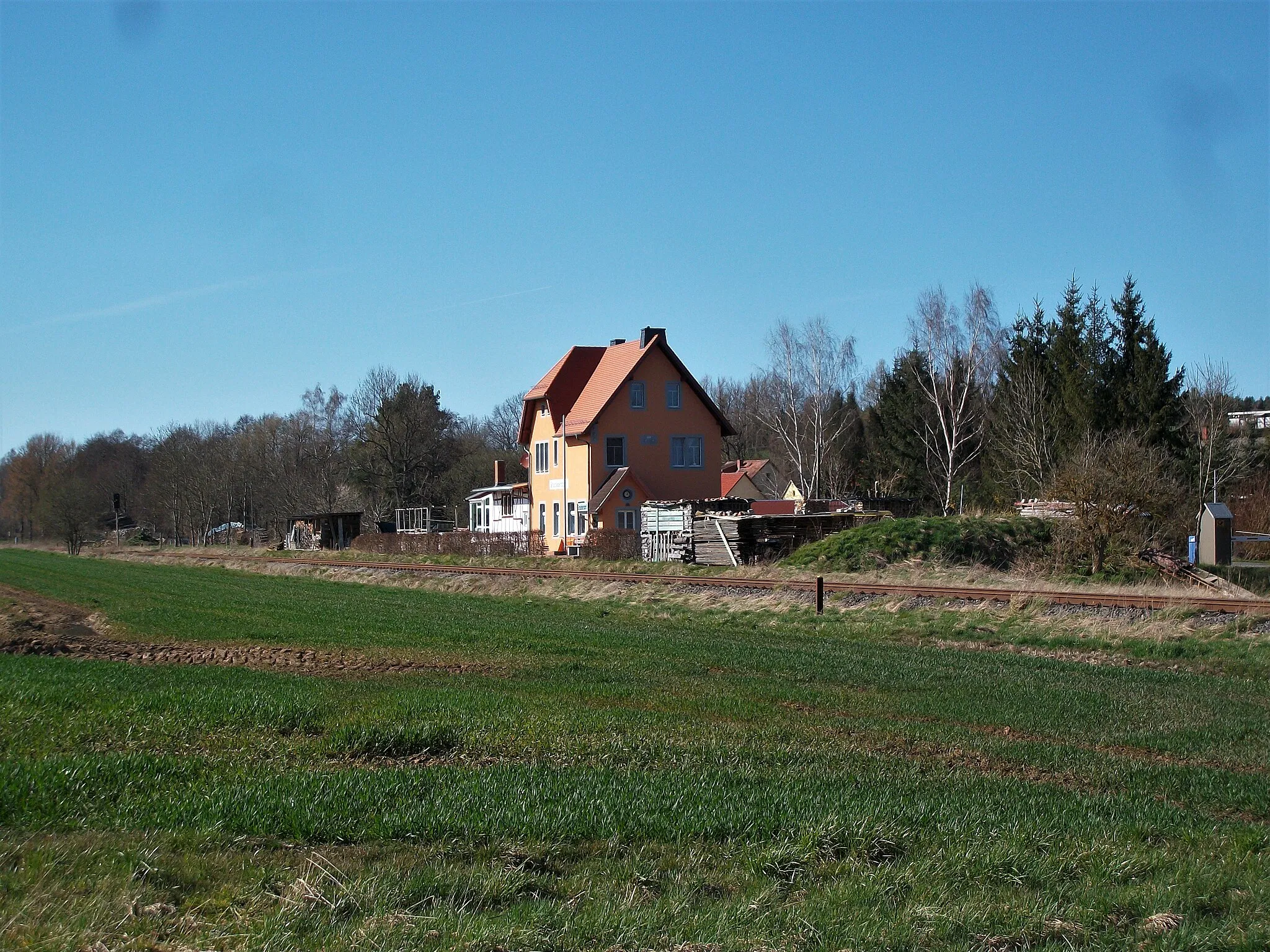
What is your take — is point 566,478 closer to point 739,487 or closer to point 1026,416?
point 739,487

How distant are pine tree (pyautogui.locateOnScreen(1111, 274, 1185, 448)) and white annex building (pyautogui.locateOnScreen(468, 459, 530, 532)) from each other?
3319 cm

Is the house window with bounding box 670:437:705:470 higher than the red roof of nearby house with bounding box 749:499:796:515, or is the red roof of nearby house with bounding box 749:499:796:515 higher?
the house window with bounding box 670:437:705:470

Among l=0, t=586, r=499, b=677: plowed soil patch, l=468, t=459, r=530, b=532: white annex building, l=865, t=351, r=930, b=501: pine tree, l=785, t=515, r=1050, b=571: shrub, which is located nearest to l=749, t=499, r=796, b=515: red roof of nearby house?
l=785, t=515, r=1050, b=571: shrub

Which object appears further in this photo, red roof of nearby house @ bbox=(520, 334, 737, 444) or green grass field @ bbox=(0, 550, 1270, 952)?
red roof of nearby house @ bbox=(520, 334, 737, 444)

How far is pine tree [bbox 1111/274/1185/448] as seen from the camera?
54875 mm

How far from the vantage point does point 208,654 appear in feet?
58.2

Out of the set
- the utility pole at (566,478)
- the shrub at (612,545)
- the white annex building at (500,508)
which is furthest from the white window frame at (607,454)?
the white annex building at (500,508)

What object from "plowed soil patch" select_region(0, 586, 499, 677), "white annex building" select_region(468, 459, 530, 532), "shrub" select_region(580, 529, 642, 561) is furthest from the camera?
"white annex building" select_region(468, 459, 530, 532)

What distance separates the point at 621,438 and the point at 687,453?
4.22 metres

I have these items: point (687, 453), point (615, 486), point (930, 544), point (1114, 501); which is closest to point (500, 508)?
point (687, 453)

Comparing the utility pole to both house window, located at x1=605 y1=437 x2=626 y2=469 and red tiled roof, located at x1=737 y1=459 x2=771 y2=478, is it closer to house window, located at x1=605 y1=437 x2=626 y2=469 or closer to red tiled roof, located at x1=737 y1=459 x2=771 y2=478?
house window, located at x1=605 y1=437 x2=626 y2=469

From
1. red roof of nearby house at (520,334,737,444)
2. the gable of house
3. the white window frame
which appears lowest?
the gable of house

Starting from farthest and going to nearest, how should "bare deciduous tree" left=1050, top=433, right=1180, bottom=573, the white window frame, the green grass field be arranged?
the white window frame → "bare deciduous tree" left=1050, top=433, right=1180, bottom=573 → the green grass field

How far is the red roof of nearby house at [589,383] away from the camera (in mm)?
55875
